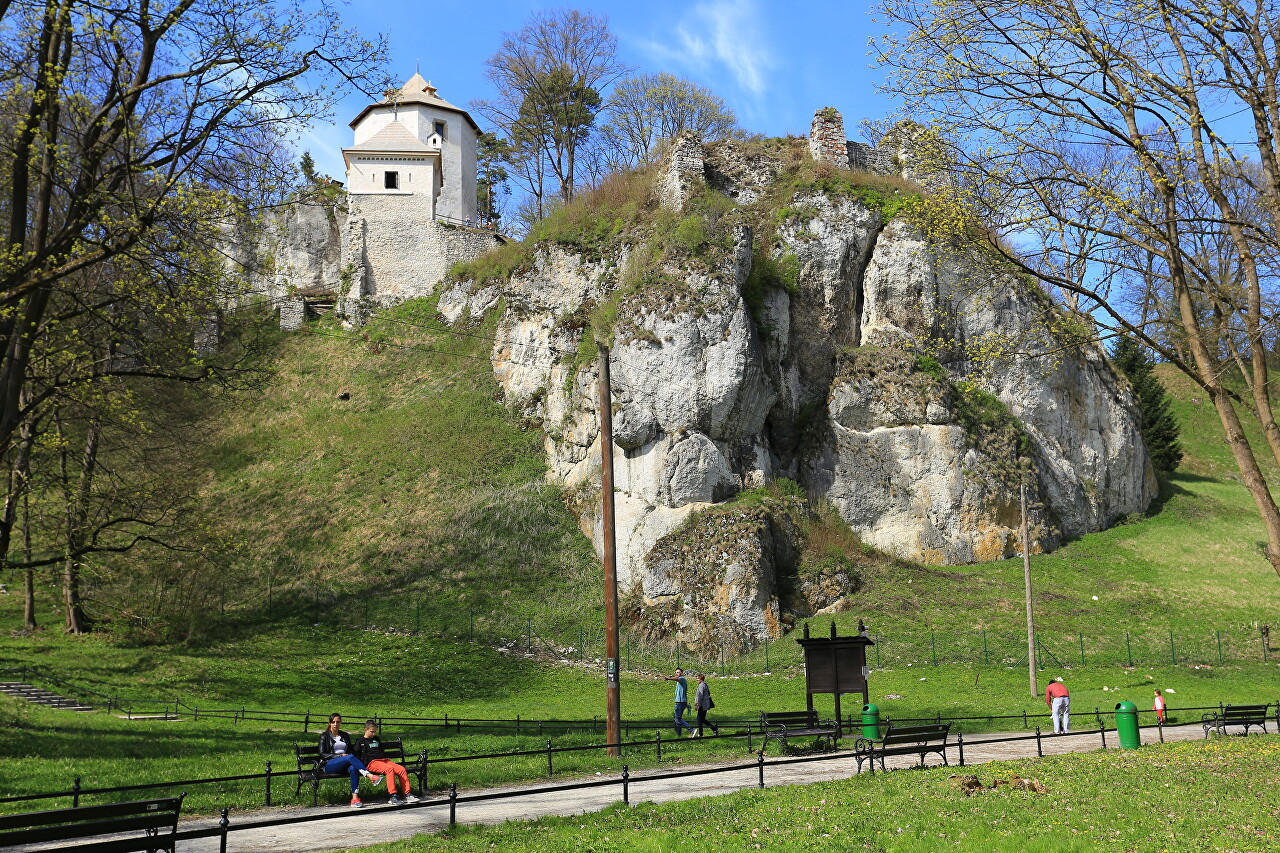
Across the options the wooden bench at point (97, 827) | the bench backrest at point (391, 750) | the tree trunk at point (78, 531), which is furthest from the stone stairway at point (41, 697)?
the wooden bench at point (97, 827)

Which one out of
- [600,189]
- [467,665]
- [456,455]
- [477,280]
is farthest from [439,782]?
→ [477,280]

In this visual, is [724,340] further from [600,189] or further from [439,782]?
[439,782]

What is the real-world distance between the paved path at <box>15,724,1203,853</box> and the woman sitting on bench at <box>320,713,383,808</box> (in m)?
0.43

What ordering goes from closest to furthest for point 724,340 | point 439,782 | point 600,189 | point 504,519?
point 439,782
point 724,340
point 504,519
point 600,189

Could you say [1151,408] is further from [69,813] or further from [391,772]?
[69,813]

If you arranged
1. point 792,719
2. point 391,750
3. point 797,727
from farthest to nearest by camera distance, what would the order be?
point 792,719 < point 797,727 < point 391,750

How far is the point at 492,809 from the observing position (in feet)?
41.0

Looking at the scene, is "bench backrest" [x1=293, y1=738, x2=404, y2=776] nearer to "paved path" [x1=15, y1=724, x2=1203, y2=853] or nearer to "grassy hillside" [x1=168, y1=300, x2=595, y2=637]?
"paved path" [x1=15, y1=724, x2=1203, y2=853]

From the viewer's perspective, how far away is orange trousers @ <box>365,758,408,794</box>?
12.8m

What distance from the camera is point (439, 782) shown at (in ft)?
48.0

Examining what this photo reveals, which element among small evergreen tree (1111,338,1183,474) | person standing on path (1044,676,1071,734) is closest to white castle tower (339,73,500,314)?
small evergreen tree (1111,338,1183,474)

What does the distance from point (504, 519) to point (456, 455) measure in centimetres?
565

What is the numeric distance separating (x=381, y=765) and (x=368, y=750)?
0.68 metres

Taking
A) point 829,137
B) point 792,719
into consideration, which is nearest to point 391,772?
point 792,719
